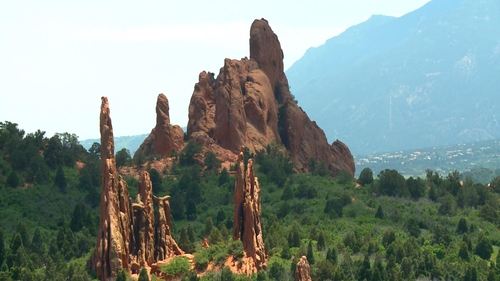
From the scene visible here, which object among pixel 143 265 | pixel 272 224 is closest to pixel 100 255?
pixel 143 265

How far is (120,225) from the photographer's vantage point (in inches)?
2638

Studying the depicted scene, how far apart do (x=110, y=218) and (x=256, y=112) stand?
163ft

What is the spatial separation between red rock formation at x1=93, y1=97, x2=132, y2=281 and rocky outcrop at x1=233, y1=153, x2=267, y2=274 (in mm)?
9041

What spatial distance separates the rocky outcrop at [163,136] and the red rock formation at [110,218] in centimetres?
4400

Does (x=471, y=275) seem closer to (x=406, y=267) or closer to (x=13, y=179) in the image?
(x=406, y=267)

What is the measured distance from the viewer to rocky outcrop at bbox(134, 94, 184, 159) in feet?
366

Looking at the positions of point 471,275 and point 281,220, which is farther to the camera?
point 281,220

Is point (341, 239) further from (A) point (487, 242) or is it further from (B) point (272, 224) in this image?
(A) point (487, 242)

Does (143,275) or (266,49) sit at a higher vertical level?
(266,49)

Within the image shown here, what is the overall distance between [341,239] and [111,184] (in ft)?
90.8

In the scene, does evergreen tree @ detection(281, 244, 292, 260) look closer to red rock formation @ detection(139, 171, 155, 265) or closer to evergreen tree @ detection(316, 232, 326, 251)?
evergreen tree @ detection(316, 232, 326, 251)

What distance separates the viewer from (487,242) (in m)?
88.2

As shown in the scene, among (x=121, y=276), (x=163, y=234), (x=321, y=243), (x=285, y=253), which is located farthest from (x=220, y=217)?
(x=121, y=276)

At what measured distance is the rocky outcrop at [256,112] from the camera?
367ft
